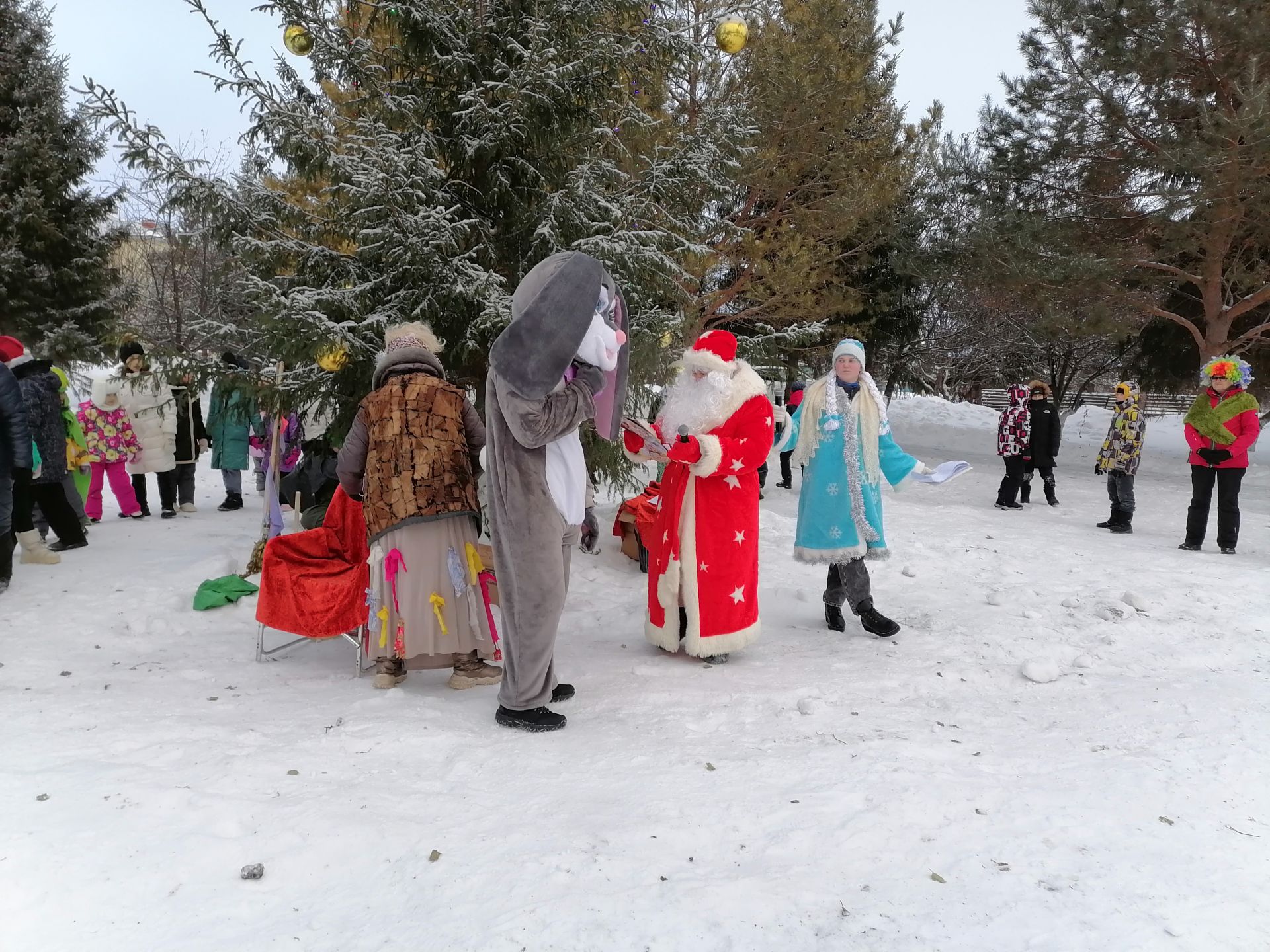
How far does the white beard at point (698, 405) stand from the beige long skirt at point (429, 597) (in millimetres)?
1347

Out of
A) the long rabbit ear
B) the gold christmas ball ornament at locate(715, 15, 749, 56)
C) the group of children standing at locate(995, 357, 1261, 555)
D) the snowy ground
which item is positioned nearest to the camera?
the snowy ground

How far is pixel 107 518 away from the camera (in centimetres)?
899

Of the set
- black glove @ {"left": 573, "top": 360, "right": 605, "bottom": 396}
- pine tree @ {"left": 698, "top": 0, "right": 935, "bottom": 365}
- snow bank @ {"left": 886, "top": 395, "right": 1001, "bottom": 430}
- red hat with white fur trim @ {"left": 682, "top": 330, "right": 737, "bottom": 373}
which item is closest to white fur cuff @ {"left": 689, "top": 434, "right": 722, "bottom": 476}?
red hat with white fur trim @ {"left": 682, "top": 330, "right": 737, "bottom": 373}

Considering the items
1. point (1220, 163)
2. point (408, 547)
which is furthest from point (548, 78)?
point (1220, 163)

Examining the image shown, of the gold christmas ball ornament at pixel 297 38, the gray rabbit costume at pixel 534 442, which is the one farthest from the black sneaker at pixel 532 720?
the gold christmas ball ornament at pixel 297 38

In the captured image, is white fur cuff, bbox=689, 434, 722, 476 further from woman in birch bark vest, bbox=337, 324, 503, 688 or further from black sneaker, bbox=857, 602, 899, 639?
black sneaker, bbox=857, 602, 899, 639

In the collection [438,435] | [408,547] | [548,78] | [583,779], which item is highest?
[548,78]

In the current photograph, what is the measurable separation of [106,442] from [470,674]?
6454 mm

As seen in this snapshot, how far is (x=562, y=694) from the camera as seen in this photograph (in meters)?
4.01

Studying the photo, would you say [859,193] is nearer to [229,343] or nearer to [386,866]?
[229,343]

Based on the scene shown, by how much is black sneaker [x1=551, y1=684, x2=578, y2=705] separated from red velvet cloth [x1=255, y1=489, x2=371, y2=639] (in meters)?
1.12

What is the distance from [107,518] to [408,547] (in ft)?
22.6

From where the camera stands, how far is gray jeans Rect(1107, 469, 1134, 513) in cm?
916

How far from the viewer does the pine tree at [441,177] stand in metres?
5.20
